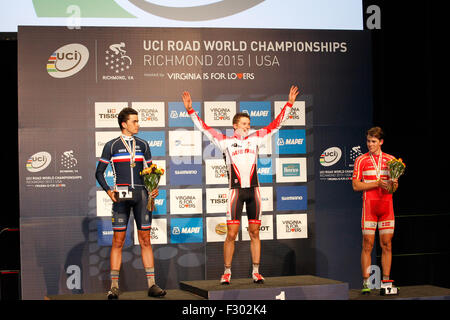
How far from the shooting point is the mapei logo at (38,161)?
21.7 feet

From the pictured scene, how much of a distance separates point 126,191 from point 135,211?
0.69 feet

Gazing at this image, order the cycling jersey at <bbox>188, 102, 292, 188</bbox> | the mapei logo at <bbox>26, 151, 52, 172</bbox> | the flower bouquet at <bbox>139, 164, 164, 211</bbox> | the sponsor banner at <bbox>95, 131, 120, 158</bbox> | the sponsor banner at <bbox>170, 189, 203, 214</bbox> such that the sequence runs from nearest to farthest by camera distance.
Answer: the flower bouquet at <bbox>139, 164, 164, 211</bbox>, the cycling jersey at <bbox>188, 102, 292, 188</bbox>, the mapei logo at <bbox>26, 151, 52, 172</bbox>, the sponsor banner at <bbox>95, 131, 120, 158</bbox>, the sponsor banner at <bbox>170, 189, 203, 214</bbox>

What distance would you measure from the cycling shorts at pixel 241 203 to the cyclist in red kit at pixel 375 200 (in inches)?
40.9

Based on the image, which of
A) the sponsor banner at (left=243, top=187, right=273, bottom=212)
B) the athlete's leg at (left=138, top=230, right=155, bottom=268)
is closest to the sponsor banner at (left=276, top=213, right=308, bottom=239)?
the sponsor banner at (left=243, top=187, right=273, bottom=212)

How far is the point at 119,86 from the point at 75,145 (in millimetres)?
809

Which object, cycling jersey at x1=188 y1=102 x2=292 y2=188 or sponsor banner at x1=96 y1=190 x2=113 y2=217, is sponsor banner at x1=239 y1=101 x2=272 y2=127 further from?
sponsor banner at x1=96 y1=190 x2=113 y2=217

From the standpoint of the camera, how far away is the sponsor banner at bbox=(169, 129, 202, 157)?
6855 millimetres

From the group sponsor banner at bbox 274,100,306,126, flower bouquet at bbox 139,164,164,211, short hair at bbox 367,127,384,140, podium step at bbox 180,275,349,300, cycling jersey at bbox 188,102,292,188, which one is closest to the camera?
podium step at bbox 180,275,349,300

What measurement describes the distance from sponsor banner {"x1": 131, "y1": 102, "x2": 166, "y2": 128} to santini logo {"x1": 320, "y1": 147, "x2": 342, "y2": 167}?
1874 millimetres

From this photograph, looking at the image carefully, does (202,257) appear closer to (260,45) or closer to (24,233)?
(24,233)

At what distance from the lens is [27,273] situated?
259 inches

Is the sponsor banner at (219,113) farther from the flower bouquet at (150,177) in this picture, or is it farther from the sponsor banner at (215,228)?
the flower bouquet at (150,177)

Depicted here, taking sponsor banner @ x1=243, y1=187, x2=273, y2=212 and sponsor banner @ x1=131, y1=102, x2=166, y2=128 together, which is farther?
sponsor banner @ x1=243, y1=187, x2=273, y2=212

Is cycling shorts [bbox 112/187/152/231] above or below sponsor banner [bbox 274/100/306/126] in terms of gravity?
below
